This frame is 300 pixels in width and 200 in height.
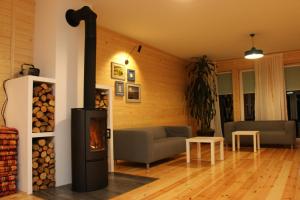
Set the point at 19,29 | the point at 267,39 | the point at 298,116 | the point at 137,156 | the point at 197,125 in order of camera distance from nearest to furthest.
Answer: the point at 19,29
the point at 137,156
the point at 267,39
the point at 298,116
the point at 197,125

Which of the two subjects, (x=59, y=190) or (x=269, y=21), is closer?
(x=59, y=190)

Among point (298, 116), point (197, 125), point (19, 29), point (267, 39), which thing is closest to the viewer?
point (19, 29)

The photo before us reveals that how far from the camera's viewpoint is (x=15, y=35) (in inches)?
143

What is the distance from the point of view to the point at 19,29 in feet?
12.1

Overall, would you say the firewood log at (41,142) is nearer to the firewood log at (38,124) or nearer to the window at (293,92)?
the firewood log at (38,124)

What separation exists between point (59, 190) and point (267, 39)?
222 inches

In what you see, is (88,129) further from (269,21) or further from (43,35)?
(269,21)

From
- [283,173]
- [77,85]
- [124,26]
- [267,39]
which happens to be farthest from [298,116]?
[77,85]

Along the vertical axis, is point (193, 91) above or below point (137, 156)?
above

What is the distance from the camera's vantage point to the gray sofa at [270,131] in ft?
21.1

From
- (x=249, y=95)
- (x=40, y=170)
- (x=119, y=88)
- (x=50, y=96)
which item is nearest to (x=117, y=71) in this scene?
(x=119, y=88)

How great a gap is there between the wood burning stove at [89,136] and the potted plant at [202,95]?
15.7 ft

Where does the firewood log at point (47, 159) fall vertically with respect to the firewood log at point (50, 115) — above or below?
below

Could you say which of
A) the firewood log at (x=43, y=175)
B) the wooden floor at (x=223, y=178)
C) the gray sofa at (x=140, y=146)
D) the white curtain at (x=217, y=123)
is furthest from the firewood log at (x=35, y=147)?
the white curtain at (x=217, y=123)
